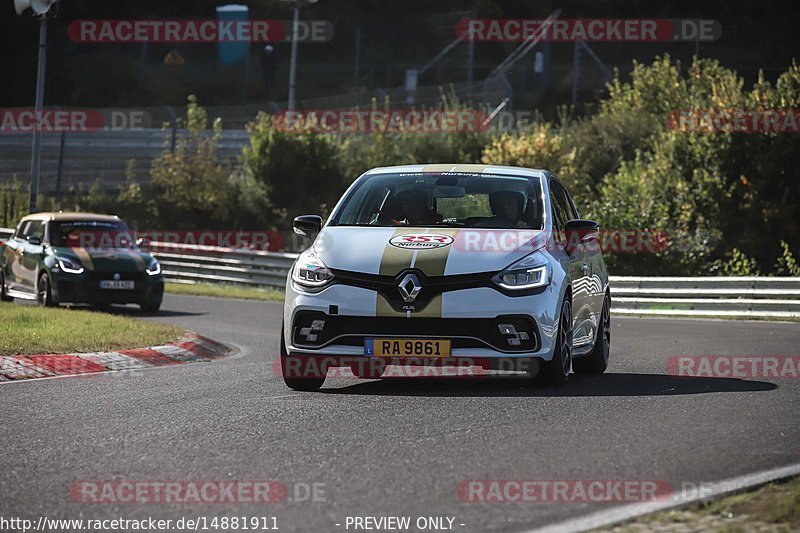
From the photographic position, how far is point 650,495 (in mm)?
6184

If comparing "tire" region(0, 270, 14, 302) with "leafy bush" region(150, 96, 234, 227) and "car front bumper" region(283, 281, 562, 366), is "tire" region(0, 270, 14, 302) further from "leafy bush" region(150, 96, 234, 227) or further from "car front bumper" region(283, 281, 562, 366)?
"leafy bush" region(150, 96, 234, 227)

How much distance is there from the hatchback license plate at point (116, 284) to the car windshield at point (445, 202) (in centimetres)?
1131

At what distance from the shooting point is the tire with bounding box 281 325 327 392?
10.4 metres

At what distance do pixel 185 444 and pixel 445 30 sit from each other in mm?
58853

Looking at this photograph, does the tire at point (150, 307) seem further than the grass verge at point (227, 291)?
No

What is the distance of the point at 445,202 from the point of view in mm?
11312

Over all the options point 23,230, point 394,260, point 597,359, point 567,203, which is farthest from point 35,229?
→ point 394,260

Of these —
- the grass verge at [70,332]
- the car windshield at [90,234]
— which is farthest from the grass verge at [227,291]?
the grass verge at [70,332]

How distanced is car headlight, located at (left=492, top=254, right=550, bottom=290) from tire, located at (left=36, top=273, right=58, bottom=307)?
Answer: 43.6 feet

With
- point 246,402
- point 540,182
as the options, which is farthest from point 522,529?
point 540,182

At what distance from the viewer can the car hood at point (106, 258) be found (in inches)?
874

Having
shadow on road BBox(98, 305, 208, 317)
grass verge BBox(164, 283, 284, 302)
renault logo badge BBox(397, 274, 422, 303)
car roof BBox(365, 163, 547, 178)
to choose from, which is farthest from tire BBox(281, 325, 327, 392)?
grass verge BBox(164, 283, 284, 302)

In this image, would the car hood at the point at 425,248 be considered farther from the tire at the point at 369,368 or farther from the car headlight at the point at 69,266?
the car headlight at the point at 69,266

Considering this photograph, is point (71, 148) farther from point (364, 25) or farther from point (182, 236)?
point (364, 25)
